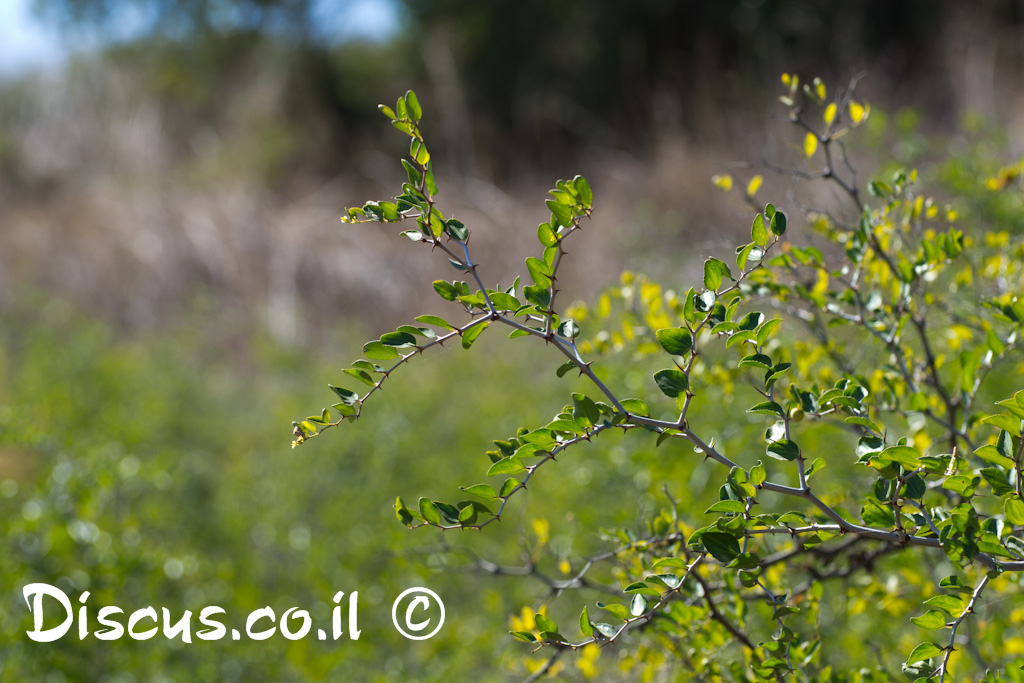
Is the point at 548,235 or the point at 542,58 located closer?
the point at 548,235

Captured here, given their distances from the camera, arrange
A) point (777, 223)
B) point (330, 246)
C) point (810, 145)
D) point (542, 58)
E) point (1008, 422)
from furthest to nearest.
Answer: point (542, 58) → point (330, 246) → point (810, 145) → point (777, 223) → point (1008, 422)

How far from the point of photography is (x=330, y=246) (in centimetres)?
1069

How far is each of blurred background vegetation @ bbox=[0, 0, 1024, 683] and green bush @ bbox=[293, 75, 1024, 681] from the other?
0.19 m

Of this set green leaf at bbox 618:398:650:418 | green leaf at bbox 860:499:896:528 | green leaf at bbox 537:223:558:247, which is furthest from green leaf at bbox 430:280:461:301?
green leaf at bbox 860:499:896:528

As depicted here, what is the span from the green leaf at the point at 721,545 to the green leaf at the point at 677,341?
0.23 meters

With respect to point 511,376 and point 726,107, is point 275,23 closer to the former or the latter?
point 726,107

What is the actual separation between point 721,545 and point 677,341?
0.86 feet

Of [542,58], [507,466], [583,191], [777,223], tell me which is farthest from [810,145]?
[542,58]

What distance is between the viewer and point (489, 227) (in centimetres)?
A: 959

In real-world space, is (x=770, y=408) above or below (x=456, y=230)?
below

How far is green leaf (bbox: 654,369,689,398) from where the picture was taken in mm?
1113

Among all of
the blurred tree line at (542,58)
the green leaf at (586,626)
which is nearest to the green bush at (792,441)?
the green leaf at (586,626)

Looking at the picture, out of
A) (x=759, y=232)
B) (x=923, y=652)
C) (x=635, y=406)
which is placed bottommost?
(x=923, y=652)

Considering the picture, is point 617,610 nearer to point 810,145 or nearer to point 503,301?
point 503,301
